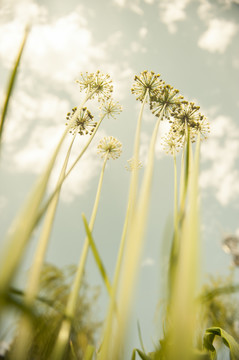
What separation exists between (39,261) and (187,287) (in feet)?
1.49

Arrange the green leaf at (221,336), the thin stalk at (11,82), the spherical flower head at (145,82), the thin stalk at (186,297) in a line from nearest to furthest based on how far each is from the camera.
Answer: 1. the thin stalk at (186,297)
2. the thin stalk at (11,82)
3. the green leaf at (221,336)
4. the spherical flower head at (145,82)

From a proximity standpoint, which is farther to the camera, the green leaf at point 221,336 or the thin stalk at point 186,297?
the green leaf at point 221,336

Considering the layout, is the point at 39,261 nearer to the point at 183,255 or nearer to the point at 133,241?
the point at 133,241

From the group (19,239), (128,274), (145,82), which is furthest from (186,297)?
(145,82)

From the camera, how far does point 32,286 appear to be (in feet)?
1.68

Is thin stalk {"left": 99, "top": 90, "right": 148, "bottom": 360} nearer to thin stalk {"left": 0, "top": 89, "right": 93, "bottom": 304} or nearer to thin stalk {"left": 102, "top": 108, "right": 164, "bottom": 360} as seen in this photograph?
thin stalk {"left": 102, "top": 108, "right": 164, "bottom": 360}

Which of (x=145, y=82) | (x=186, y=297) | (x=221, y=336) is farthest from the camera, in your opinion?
(x=145, y=82)

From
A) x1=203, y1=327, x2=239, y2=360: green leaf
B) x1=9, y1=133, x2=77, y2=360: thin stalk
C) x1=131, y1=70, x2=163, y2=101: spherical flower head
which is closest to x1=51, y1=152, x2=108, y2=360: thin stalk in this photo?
x1=9, y1=133, x2=77, y2=360: thin stalk

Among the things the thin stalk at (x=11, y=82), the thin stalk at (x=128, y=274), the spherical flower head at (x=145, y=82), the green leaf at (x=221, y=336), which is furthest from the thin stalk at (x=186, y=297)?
the spherical flower head at (x=145, y=82)

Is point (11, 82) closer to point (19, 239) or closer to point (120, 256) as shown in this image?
point (19, 239)

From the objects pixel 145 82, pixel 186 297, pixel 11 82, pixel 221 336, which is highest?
pixel 145 82

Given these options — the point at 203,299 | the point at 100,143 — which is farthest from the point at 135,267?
the point at 100,143

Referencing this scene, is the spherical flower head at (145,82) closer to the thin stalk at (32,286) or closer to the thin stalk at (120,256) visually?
the thin stalk at (120,256)

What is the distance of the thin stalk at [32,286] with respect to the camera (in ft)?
1.25
